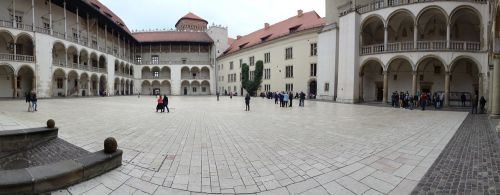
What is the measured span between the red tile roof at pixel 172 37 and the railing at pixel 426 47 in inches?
1800

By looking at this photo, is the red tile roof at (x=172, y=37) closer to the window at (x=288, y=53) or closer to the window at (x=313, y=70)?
the window at (x=288, y=53)

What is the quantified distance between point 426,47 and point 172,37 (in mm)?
55297

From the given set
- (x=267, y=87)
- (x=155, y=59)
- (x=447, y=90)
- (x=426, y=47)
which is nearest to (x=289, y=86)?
(x=267, y=87)

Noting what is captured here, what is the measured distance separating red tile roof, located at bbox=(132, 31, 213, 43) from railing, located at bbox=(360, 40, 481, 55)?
4571cm

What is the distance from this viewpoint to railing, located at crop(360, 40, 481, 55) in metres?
23.6

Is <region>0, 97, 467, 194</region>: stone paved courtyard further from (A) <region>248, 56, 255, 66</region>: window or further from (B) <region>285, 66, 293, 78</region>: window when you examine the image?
(A) <region>248, 56, 255, 66</region>: window

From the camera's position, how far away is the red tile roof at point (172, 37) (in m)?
64.1

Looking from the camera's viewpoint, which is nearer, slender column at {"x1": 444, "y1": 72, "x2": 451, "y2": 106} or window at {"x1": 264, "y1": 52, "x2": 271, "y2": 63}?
slender column at {"x1": 444, "y1": 72, "x2": 451, "y2": 106}

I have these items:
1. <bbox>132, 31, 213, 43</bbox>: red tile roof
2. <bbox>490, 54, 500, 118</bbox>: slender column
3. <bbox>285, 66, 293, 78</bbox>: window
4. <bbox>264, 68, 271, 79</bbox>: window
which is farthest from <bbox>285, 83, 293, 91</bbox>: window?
<bbox>490, 54, 500, 118</bbox>: slender column

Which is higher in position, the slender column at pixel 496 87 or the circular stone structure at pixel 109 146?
the slender column at pixel 496 87

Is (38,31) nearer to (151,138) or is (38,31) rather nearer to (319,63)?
(151,138)

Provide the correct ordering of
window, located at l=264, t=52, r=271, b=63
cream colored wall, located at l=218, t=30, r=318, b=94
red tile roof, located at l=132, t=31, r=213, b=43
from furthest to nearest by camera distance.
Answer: red tile roof, located at l=132, t=31, r=213, b=43, window, located at l=264, t=52, r=271, b=63, cream colored wall, located at l=218, t=30, r=318, b=94

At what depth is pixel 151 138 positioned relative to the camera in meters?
8.23

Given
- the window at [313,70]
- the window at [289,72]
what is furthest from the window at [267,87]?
the window at [313,70]
